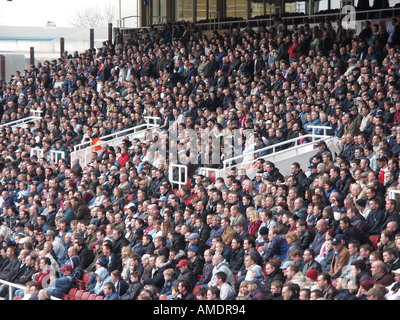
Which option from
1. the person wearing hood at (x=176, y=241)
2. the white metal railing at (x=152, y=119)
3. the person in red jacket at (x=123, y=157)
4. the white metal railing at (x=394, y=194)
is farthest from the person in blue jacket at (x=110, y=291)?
the white metal railing at (x=152, y=119)

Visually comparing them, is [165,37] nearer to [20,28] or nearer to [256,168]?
[256,168]

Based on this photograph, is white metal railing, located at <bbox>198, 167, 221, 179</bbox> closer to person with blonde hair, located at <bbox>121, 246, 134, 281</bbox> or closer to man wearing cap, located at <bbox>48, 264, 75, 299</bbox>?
person with blonde hair, located at <bbox>121, 246, 134, 281</bbox>

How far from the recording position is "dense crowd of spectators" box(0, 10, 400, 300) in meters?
7.69

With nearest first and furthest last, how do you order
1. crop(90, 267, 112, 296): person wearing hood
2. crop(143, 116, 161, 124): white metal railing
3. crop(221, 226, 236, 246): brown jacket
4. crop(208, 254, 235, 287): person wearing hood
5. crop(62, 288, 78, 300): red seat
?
crop(208, 254, 235, 287): person wearing hood < crop(90, 267, 112, 296): person wearing hood < crop(62, 288, 78, 300): red seat < crop(221, 226, 236, 246): brown jacket < crop(143, 116, 161, 124): white metal railing

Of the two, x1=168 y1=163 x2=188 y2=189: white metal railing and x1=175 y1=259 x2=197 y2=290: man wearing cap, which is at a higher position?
x1=168 y1=163 x2=188 y2=189: white metal railing

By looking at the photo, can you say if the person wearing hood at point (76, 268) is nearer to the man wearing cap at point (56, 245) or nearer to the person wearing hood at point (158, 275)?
the man wearing cap at point (56, 245)

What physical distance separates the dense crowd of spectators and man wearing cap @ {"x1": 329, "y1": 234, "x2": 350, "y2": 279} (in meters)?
0.02

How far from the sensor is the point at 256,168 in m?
11.5

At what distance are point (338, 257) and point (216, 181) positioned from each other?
353 centimetres

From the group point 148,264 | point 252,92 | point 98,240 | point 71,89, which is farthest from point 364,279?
point 71,89

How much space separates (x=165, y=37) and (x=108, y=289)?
1332 centimetres

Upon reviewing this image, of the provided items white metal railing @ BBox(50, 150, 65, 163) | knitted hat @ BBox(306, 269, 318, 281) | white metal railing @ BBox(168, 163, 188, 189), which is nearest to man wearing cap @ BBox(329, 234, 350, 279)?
knitted hat @ BBox(306, 269, 318, 281)

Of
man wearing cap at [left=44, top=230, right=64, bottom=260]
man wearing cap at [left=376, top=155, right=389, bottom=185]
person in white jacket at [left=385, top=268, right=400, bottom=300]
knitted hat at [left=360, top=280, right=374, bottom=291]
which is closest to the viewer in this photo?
person in white jacket at [left=385, top=268, right=400, bottom=300]

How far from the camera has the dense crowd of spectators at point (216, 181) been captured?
303 inches
